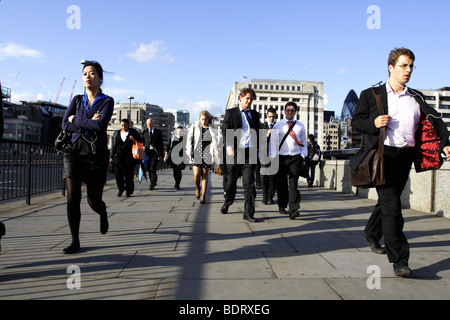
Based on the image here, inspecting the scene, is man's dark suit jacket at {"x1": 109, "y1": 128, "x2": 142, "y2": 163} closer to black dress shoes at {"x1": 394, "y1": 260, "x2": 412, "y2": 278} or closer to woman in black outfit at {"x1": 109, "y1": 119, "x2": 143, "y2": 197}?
woman in black outfit at {"x1": 109, "y1": 119, "x2": 143, "y2": 197}

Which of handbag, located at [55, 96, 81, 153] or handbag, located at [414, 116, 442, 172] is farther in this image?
handbag, located at [55, 96, 81, 153]

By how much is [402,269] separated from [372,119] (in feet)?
4.04

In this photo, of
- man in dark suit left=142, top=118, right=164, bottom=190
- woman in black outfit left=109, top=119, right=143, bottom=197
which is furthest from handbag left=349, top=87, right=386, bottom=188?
man in dark suit left=142, top=118, right=164, bottom=190

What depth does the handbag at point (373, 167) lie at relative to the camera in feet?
10.3

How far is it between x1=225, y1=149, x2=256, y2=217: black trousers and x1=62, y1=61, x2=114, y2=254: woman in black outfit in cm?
229

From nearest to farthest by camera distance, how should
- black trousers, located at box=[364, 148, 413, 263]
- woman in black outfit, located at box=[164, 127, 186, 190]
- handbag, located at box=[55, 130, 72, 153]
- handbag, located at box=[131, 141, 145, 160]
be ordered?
black trousers, located at box=[364, 148, 413, 263]
handbag, located at box=[55, 130, 72, 153]
handbag, located at box=[131, 141, 145, 160]
woman in black outfit, located at box=[164, 127, 186, 190]

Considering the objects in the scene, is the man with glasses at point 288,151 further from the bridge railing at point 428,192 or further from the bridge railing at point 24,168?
the bridge railing at point 24,168

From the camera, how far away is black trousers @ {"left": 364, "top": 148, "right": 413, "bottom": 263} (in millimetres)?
3090

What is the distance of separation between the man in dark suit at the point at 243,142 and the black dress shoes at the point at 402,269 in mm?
2814

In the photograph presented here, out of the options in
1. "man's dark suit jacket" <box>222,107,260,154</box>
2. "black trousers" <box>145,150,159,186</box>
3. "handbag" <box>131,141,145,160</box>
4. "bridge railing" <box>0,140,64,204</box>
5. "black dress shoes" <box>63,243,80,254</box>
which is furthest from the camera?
"black trousers" <box>145,150,159,186</box>

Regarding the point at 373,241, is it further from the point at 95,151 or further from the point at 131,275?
the point at 95,151

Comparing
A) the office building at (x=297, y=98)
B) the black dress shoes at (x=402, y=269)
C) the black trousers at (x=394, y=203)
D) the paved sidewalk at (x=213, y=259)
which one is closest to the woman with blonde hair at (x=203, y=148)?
the paved sidewalk at (x=213, y=259)

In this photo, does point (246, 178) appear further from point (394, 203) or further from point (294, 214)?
point (394, 203)
